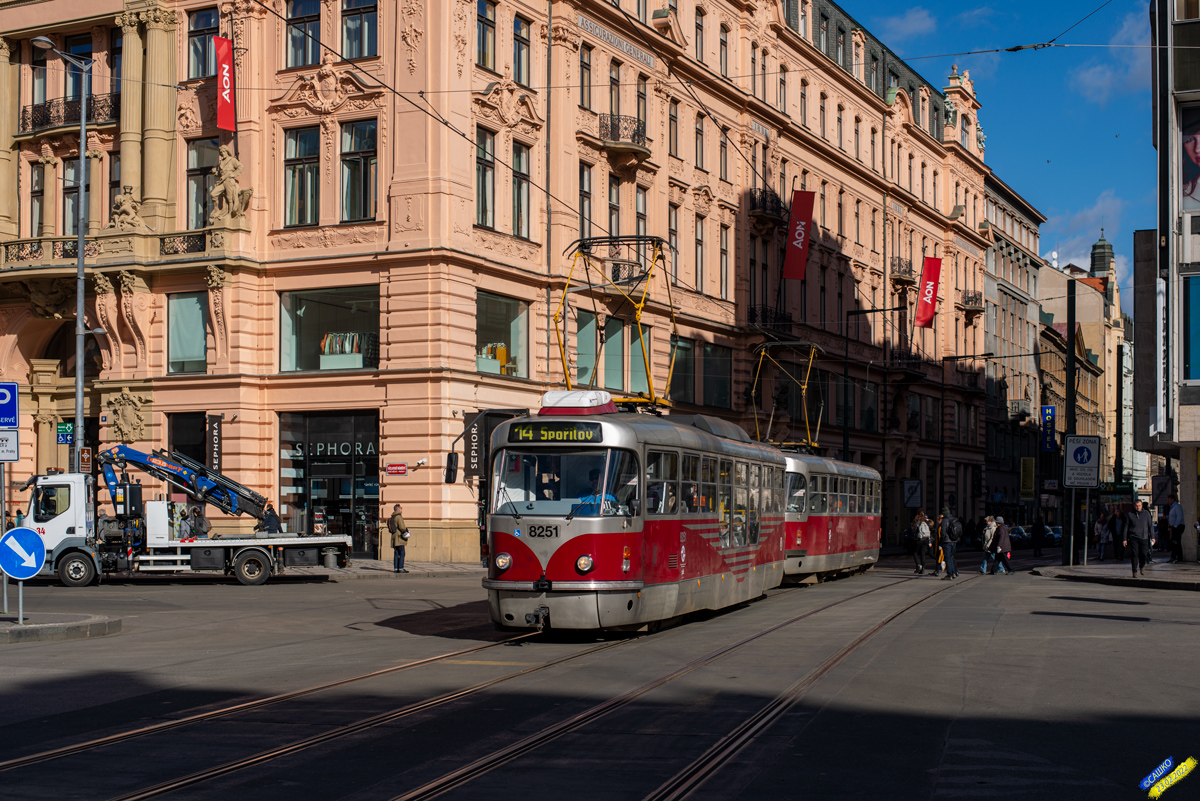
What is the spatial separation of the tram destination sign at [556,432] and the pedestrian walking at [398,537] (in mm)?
15871

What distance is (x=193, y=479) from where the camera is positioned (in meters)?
31.0

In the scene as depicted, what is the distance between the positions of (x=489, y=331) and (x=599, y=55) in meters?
10.5

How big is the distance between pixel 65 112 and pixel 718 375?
23692mm

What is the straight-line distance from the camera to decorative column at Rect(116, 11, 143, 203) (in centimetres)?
3919

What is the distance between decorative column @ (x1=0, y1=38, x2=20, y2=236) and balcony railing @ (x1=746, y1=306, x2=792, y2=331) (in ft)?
85.5

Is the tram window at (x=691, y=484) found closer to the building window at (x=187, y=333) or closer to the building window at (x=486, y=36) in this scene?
the building window at (x=486, y=36)

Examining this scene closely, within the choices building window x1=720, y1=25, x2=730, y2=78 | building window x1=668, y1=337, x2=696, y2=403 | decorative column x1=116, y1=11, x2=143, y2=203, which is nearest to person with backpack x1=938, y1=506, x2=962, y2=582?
building window x1=668, y1=337, x2=696, y2=403

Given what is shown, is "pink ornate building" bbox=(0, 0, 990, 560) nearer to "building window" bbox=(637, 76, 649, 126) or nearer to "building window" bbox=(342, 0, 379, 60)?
"building window" bbox=(342, 0, 379, 60)

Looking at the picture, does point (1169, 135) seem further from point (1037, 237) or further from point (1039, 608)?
point (1037, 237)

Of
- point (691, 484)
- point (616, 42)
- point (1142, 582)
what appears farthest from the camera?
point (616, 42)

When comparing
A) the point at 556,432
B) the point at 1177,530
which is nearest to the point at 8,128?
the point at 556,432

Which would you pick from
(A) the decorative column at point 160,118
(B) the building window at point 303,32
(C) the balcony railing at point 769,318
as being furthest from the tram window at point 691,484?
(C) the balcony railing at point 769,318

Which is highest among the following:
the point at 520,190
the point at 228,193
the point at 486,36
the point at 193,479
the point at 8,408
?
the point at 486,36

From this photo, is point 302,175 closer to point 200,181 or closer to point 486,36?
point 200,181
